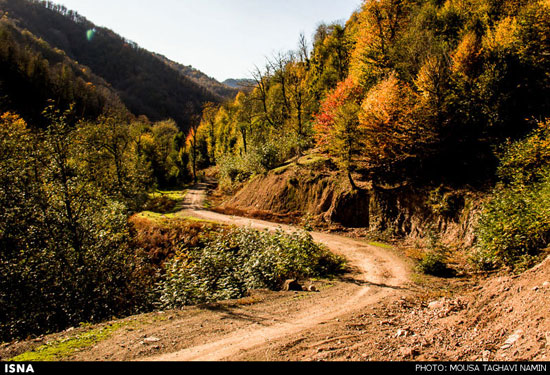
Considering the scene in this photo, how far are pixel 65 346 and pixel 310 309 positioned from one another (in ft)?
18.3

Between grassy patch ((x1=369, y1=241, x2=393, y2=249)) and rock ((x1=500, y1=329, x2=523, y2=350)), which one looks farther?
grassy patch ((x1=369, y1=241, x2=393, y2=249))

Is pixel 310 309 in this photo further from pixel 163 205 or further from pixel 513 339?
pixel 163 205

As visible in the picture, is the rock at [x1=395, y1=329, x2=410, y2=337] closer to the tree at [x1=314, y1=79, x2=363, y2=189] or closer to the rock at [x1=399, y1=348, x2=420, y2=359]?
the rock at [x1=399, y1=348, x2=420, y2=359]

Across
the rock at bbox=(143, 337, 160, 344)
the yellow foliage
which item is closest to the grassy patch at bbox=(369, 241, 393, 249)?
the rock at bbox=(143, 337, 160, 344)

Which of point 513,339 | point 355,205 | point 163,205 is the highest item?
point 355,205

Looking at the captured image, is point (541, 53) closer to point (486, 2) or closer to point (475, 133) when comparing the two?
point (475, 133)

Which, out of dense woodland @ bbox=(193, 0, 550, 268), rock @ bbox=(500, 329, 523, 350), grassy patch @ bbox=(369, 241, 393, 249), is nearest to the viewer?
rock @ bbox=(500, 329, 523, 350)

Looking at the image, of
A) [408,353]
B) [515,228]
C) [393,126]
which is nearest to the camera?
[408,353]

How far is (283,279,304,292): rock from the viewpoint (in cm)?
955

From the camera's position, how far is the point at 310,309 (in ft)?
24.7

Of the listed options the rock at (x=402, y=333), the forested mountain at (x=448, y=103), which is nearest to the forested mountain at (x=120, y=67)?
the forested mountain at (x=448, y=103)

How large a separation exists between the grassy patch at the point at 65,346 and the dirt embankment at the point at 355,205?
882 centimetres

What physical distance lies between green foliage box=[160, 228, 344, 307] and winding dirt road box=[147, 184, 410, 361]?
1.59 meters

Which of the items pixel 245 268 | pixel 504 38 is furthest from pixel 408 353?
pixel 504 38
